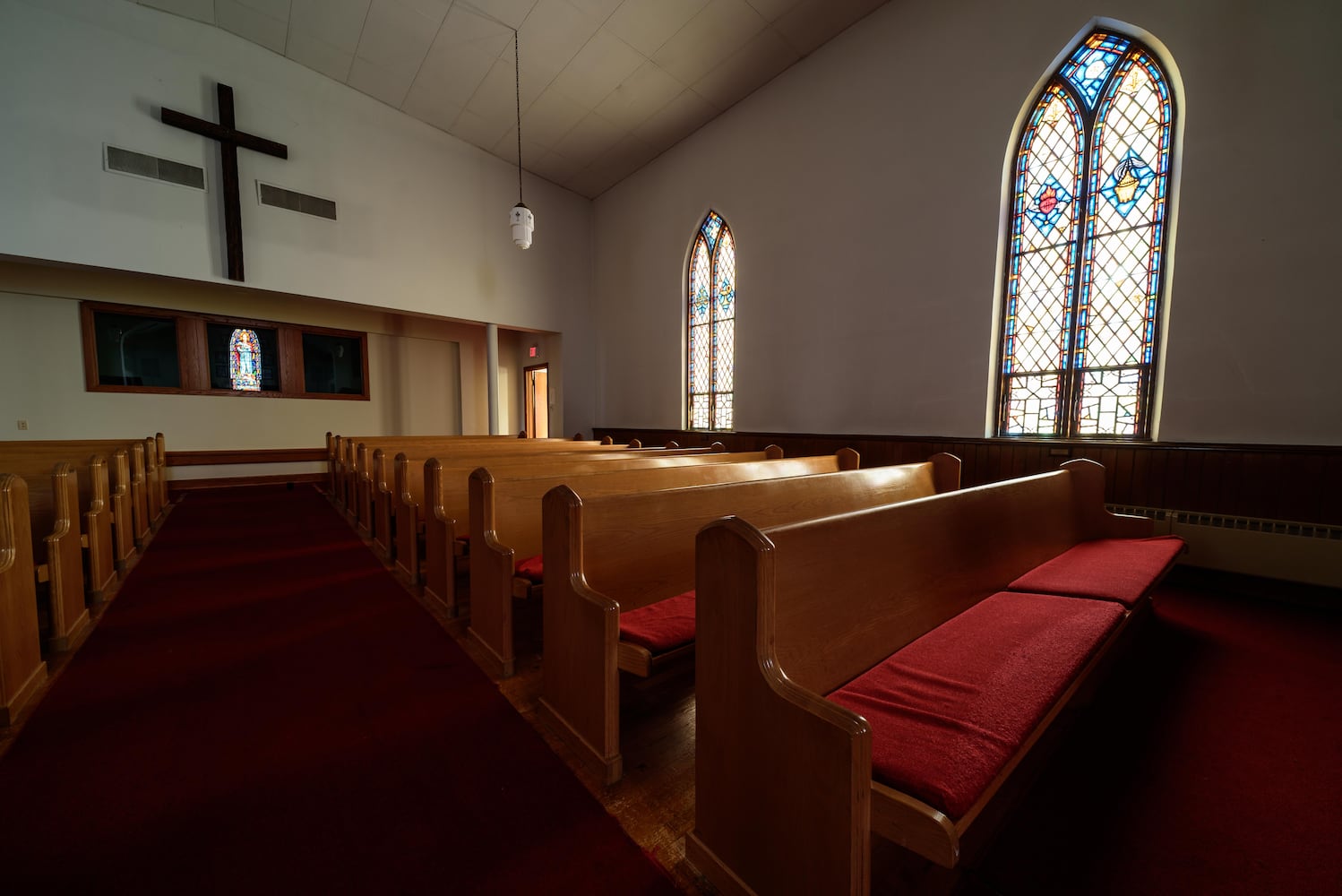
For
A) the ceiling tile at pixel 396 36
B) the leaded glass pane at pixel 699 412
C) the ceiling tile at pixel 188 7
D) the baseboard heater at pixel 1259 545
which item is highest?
the ceiling tile at pixel 188 7

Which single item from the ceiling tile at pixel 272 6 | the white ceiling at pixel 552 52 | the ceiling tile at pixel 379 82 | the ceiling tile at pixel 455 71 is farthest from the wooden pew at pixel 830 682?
the ceiling tile at pixel 379 82

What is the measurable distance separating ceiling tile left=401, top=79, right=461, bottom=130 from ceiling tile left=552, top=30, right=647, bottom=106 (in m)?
1.40

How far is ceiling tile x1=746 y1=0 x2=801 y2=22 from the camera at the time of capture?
4.21 metres

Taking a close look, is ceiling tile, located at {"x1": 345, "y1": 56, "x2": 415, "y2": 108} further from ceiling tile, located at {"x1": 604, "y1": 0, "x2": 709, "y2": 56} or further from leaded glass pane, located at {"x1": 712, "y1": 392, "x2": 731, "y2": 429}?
leaded glass pane, located at {"x1": 712, "y1": 392, "x2": 731, "y2": 429}

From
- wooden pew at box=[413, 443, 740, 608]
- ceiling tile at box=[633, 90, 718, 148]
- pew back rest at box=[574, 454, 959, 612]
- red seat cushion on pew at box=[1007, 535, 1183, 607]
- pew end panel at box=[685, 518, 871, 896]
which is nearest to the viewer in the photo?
pew end panel at box=[685, 518, 871, 896]

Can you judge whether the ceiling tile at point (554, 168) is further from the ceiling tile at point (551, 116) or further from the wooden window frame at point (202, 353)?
the wooden window frame at point (202, 353)

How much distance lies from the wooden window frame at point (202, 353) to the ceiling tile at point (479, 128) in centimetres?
318

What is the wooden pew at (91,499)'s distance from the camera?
242 centimetres

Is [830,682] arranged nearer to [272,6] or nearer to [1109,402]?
[1109,402]

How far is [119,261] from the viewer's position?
14.7 feet

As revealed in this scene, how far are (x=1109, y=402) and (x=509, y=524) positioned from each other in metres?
3.65

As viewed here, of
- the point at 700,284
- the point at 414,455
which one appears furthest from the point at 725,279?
the point at 414,455

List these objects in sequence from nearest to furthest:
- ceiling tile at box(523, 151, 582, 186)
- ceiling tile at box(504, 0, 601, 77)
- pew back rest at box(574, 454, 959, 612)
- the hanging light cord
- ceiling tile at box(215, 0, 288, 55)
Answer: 1. pew back rest at box(574, 454, 959, 612)
2. ceiling tile at box(504, 0, 601, 77)
3. ceiling tile at box(215, 0, 288, 55)
4. the hanging light cord
5. ceiling tile at box(523, 151, 582, 186)

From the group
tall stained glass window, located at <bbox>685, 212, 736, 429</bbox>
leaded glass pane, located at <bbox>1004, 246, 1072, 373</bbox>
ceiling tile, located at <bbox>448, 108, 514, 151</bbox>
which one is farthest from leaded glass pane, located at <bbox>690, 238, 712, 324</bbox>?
leaded glass pane, located at <bbox>1004, 246, 1072, 373</bbox>
